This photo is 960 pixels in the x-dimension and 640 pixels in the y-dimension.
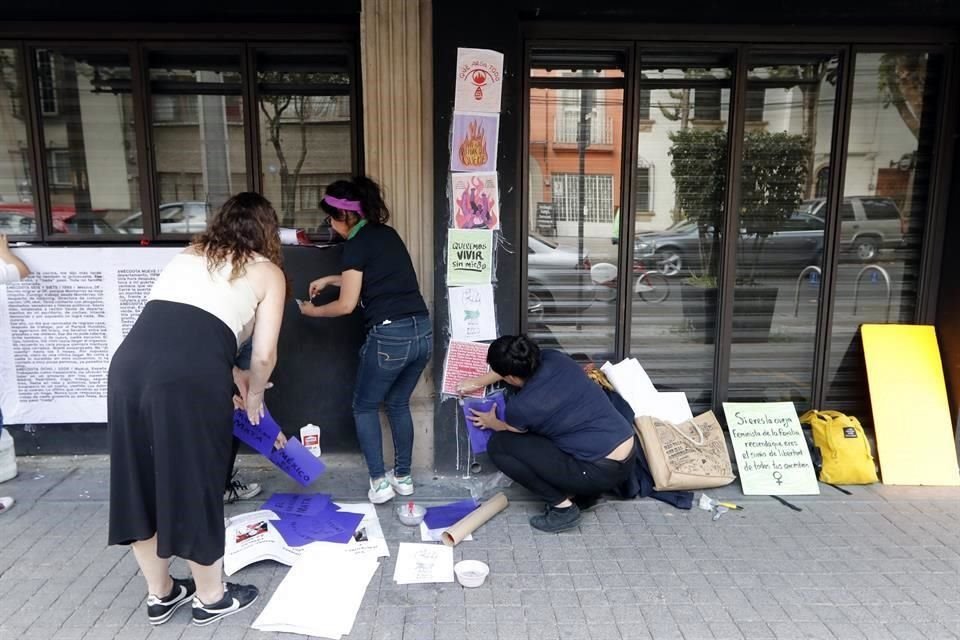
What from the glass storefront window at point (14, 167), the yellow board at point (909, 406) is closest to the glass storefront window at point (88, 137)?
the glass storefront window at point (14, 167)

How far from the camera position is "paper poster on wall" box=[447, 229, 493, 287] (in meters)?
3.91

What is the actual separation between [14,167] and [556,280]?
11.9 feet

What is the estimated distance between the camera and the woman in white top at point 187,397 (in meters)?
2.40

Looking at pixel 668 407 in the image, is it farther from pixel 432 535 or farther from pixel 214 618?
pixel 214 618

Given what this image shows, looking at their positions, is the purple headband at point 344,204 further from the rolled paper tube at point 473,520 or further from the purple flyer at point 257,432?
the rolled paper tube at point 473,520

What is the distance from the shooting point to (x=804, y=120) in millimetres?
4277

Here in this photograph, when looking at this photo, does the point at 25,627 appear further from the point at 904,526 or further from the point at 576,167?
the point at 904,526

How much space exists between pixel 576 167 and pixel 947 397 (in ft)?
9.32

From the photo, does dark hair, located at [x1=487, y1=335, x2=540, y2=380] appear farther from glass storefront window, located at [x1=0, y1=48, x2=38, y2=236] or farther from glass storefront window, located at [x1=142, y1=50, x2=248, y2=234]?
glass storefront window, located at [x1=0, y1=48, x2=38, y2=236]

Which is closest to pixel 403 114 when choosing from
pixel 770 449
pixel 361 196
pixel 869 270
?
pixel 361 196

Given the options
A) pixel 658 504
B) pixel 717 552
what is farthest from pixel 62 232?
pixel 717 552

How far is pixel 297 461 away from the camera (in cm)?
358

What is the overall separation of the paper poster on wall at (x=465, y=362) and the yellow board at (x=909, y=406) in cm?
254

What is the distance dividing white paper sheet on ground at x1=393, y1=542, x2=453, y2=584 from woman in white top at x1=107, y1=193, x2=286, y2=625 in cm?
84
